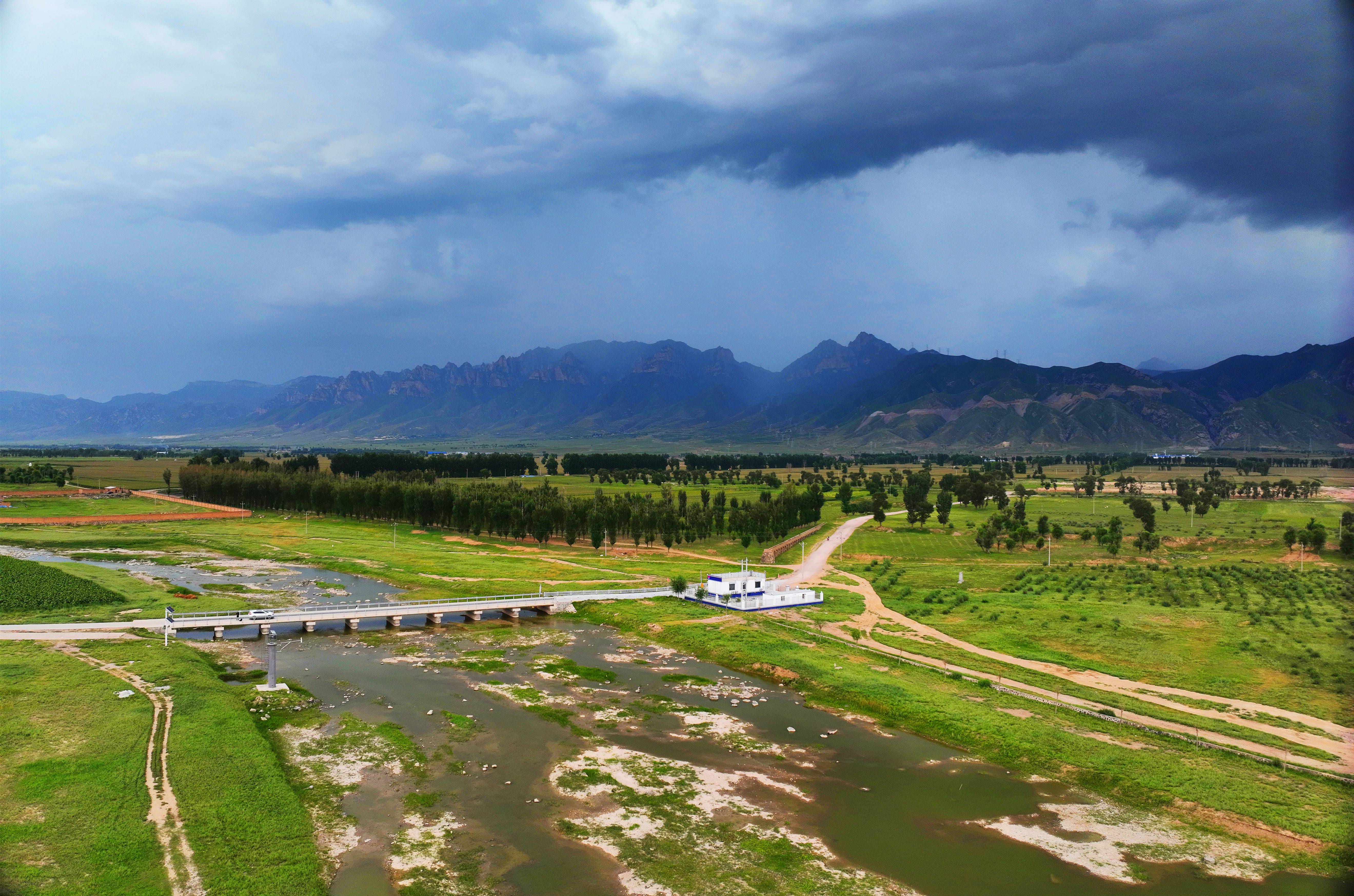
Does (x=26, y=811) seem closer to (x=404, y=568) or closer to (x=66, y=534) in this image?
(x=404, y=568)

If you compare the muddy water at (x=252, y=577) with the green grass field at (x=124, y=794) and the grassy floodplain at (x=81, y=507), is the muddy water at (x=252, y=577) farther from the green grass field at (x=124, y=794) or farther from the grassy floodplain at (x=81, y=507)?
the grassy floodplain at (x=81, y=507)

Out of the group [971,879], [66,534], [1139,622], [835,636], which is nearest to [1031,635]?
[1139,622]

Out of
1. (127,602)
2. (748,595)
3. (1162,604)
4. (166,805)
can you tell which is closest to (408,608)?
(127,602)

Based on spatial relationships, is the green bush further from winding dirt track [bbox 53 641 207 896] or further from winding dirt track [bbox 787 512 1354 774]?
winding dirt track [bbox 787 512 1354 774]

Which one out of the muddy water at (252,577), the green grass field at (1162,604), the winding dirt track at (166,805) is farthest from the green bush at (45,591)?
the green grass field at (1162,604)

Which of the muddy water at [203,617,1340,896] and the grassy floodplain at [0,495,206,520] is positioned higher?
the grassy floodplain at [0,495,206,520]

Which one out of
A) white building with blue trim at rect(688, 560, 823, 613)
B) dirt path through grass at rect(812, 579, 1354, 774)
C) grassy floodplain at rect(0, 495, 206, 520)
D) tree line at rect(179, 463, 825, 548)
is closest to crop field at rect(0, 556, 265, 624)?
white building with blue trim at rect(688, 560, 823, 613)
